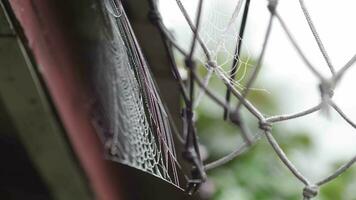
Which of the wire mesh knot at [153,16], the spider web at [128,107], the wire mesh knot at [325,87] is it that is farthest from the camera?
the spider web at [128,107]

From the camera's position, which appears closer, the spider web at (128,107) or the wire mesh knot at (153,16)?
the wire mesh knot at (153,16)

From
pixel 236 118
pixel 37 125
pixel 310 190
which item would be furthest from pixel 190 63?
pixel 37 125

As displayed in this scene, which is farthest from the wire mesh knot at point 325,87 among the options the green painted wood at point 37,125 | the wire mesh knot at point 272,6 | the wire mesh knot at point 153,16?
the green painted wood at point 37,125

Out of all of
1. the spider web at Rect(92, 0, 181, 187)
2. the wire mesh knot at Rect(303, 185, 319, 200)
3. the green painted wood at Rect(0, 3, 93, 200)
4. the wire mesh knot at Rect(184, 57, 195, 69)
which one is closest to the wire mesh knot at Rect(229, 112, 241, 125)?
the wire mesh knot at Rect(184, 57, 195, 69)

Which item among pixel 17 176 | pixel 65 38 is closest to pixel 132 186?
pixel 17 176

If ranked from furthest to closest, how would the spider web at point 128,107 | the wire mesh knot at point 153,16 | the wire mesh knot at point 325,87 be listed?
the spider web at point 128,107 < the wire mesh knot at point 153,16 < the wire mesh knot at point 325,87

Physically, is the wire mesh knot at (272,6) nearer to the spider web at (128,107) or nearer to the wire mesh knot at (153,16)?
the wire mesh knot at (153,16)

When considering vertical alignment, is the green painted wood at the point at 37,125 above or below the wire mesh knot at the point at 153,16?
below

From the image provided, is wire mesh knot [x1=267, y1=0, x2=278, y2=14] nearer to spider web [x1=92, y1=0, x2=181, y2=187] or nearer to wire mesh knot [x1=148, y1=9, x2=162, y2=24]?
wire mesh knot [x1=148, y1=9, x2=162, y2=24]
